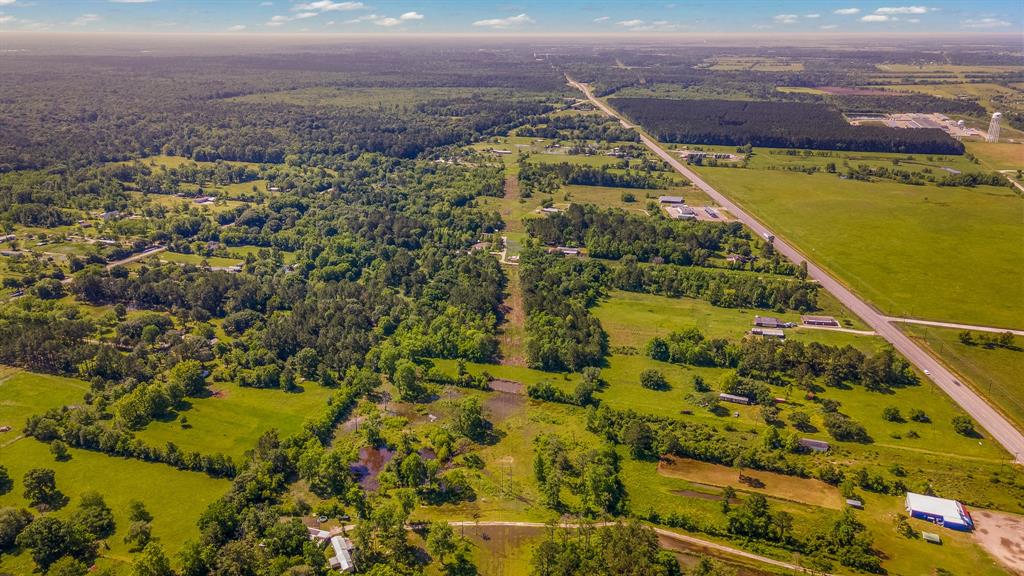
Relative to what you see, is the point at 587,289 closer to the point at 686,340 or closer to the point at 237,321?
the point at 686,340

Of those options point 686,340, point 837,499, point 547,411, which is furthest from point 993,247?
point 547,411

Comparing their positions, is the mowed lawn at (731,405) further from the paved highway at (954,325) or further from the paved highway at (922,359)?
the paved highway at (954,325)

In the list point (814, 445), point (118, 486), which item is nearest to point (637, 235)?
point (814, 445)

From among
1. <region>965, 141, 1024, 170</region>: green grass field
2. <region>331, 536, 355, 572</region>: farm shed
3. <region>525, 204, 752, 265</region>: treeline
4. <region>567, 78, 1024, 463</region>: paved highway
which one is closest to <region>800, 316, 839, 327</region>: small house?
<region>567, 78, 1024, 463</region>: paved highway

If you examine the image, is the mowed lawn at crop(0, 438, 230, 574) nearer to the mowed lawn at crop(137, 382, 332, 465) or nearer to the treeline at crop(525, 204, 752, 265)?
the mowed lawn at crop(137, 382, 332, 465)

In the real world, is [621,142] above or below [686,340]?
above
